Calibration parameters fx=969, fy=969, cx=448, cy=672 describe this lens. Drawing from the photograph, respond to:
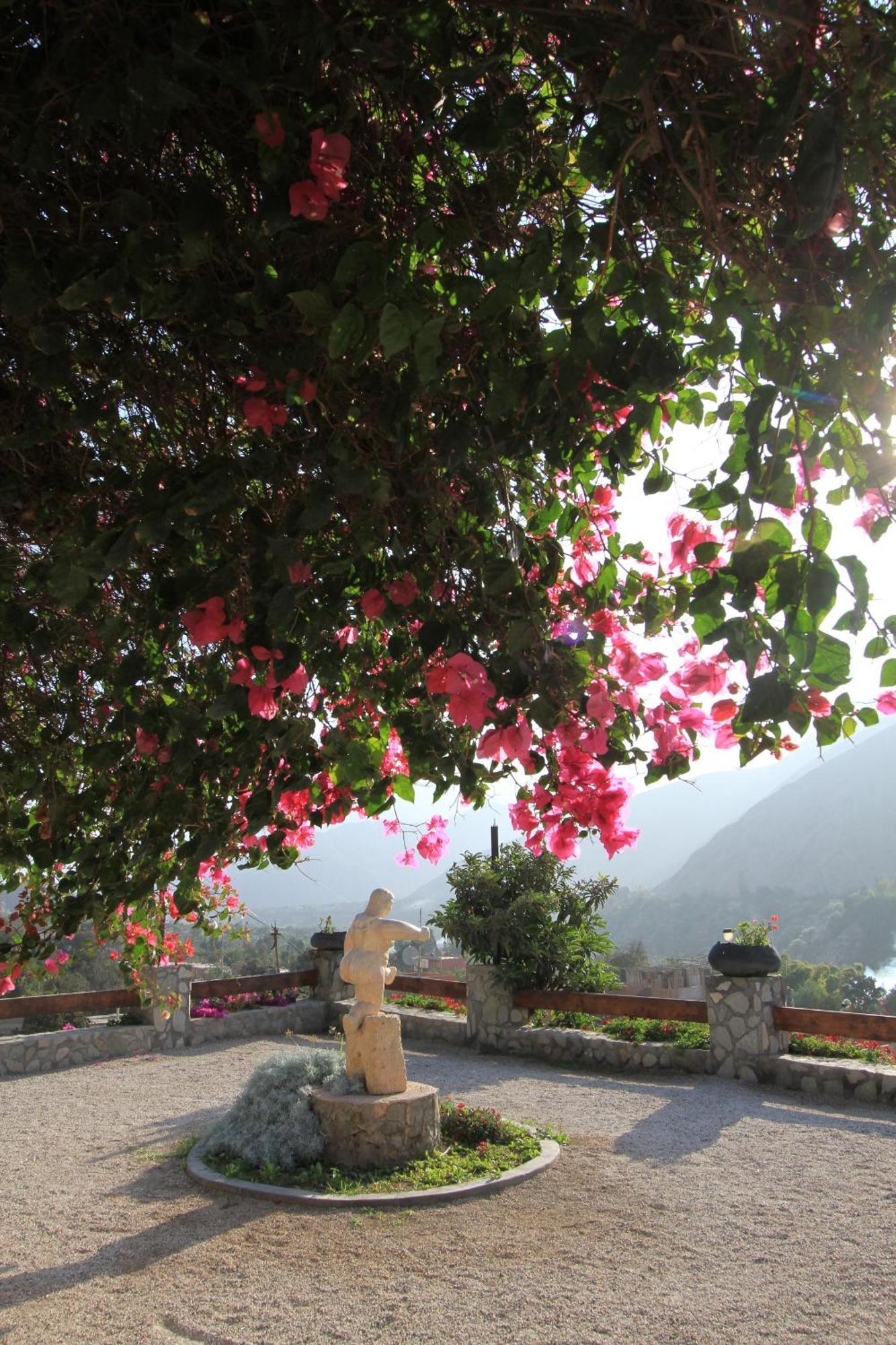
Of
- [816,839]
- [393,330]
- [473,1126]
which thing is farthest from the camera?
[816,839]

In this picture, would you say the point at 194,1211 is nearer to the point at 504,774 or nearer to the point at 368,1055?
the point at 368,1055

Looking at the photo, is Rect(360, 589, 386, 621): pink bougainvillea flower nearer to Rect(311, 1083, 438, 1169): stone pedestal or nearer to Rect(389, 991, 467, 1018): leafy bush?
Rect(311, 1083, 438, 1169): stone pedestal

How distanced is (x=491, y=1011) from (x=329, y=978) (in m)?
2.61

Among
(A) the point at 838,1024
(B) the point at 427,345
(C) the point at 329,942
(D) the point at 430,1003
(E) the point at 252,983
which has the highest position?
(B) the point at 427,345

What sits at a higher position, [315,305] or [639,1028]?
[315,305]

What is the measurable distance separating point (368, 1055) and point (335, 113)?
5.30m

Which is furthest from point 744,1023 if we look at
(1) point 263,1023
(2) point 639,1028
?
(1) point 263,1023

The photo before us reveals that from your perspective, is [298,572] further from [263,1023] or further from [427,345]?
[263,1023]

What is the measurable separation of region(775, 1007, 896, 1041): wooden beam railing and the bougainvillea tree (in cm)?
572

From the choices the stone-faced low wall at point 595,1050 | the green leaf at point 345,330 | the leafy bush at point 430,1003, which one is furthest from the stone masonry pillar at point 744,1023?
the green leaf at point 345,330

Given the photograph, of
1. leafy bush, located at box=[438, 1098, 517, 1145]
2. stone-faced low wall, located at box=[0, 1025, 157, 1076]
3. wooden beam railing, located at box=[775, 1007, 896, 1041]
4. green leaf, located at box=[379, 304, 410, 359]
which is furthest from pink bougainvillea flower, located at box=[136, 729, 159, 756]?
stone-faced low wall, located at box=[0, 1025, 157, 1076]

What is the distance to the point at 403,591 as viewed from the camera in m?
2.14

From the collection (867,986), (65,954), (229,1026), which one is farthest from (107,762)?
(867,986)

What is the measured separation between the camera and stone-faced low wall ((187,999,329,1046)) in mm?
10398
